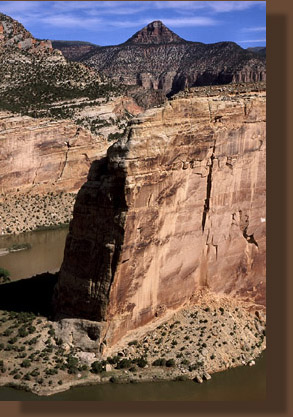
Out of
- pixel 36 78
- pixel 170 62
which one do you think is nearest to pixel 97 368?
pixel 36 78

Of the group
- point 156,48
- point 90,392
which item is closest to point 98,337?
point 90,392

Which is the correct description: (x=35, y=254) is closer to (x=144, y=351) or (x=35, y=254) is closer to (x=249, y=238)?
(x=249, y=238)

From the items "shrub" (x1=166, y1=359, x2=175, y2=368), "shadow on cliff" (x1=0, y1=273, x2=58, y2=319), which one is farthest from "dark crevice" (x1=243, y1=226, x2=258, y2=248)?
"shadow on cliff" (x1=0, y1=273, x2=58, y2=319)

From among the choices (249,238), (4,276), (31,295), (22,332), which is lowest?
(22,332)

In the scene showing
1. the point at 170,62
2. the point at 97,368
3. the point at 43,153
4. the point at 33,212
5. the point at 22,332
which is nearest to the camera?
the point at 97,368

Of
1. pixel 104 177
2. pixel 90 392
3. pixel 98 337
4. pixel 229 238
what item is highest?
pixel 104 177

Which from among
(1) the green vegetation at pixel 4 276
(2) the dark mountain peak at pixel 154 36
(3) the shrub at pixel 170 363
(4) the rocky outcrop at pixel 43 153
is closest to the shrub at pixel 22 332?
(3) the shrub at pixel 170 363

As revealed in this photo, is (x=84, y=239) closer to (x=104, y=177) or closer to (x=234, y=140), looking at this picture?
(x=104, y=177)
